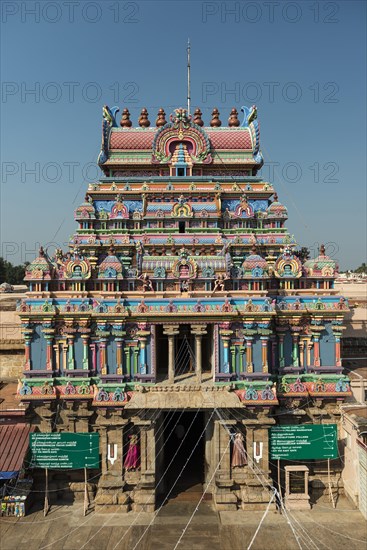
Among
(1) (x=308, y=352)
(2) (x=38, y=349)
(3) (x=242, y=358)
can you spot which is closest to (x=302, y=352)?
(1) (x=308, y=352)

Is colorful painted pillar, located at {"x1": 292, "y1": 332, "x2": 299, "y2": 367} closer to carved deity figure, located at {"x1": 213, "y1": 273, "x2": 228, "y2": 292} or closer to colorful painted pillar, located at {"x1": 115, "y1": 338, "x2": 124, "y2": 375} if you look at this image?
carved deity figure, located at {"x1": 213, "y1": 273, "x2": 228, "y2": 292}

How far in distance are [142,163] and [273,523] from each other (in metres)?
19.9

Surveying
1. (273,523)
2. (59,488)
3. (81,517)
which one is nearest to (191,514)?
(273,523)

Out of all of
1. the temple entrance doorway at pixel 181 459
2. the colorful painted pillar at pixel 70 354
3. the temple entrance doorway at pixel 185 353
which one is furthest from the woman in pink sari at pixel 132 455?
the colorful painted pillar at pixel 70 354

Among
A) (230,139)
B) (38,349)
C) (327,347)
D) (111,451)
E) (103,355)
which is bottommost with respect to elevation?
(111,451)

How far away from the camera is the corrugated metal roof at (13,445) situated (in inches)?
659

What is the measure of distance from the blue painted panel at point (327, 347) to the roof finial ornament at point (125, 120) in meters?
18.4

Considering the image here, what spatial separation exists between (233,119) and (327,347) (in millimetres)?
16613

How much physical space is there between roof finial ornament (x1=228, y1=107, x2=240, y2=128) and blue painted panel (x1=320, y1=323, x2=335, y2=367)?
1540 centimetres

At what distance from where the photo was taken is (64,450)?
1752 centimetres

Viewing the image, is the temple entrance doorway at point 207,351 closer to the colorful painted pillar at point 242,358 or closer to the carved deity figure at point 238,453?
the colorful painted pillar at point 242,358

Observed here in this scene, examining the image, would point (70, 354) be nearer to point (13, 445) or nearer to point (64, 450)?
point (64, 450)

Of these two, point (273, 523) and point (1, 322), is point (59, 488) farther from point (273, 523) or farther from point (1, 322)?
point (1, 322)

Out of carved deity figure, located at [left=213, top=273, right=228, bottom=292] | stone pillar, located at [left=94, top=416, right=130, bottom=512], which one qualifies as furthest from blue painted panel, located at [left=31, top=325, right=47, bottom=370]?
carved deity figure, located at [left=213, top=273, right=228, bottom=292]
